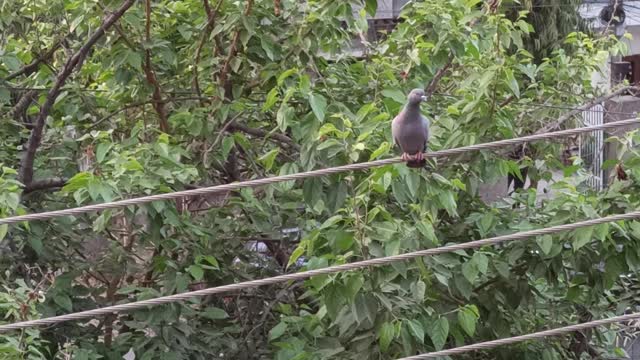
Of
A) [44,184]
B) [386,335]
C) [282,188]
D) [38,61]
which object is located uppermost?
[38,61]

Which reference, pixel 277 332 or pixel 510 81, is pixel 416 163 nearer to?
pixel 510 81

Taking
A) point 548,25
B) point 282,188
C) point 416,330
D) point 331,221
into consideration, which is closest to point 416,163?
point 331,221

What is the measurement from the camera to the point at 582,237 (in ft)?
10.6

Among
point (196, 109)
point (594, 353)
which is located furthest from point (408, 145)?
point (594, 353)

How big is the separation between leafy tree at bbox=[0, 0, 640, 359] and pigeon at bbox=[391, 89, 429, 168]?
3.3 inches

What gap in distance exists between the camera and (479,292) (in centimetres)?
374

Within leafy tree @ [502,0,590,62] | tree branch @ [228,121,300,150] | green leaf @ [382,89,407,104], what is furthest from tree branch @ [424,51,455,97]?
leafy tree @ [502,0,590,62]

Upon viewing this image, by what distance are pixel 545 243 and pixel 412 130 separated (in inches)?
26.2

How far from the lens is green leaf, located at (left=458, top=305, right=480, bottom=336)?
127 inches

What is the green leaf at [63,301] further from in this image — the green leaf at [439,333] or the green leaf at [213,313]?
the green leaf at [439,333]

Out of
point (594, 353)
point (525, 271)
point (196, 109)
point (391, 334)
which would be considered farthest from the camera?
point (594, 353)

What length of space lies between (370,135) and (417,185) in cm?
28

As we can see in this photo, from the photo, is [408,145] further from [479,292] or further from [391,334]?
[479,292]

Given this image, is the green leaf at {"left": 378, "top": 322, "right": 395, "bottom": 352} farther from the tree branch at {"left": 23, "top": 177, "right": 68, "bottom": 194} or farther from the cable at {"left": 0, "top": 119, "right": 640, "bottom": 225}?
the tree branch at {"left": 23, "top": 177, "right": 68, "bottom": 194}
